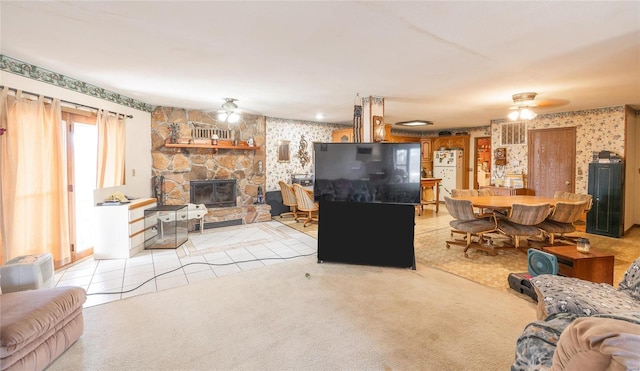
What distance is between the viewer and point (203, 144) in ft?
18.6

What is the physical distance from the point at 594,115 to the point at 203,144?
24.3ft

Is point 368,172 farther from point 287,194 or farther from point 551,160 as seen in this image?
point 551,160

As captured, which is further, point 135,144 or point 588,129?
point 588,129

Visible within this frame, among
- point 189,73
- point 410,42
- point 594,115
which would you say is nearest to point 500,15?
point 410,42

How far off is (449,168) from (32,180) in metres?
8.79

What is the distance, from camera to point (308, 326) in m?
2.25

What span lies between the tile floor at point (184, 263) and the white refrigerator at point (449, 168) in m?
5.35

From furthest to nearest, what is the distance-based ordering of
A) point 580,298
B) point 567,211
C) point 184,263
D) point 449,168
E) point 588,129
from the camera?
point 449,168 → point 588,129 → point 567,211 → point 184,263 → point 580,298

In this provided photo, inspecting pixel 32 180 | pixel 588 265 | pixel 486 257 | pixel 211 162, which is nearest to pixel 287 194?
pixel 211 162

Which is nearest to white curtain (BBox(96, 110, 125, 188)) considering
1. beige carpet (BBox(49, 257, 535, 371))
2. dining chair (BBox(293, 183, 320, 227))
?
beige carpet (BBox(49, 257, 535, 371))

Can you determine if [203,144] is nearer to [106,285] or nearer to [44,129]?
[44,129]

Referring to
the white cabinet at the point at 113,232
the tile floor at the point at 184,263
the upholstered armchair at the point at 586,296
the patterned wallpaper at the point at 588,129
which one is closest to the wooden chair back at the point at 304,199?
the tile floor at the point at 184,263

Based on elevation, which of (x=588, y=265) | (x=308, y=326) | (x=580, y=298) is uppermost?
(x=580, y=298)

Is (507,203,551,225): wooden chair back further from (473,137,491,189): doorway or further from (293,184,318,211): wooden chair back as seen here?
(473,137,491,189): doorway
